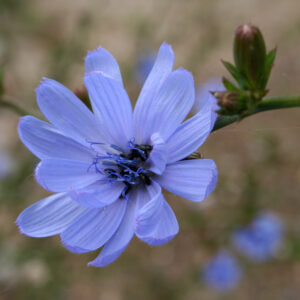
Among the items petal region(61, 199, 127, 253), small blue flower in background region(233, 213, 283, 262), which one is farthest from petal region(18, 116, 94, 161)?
small blue flower in background region(233, 213, 283, 262)

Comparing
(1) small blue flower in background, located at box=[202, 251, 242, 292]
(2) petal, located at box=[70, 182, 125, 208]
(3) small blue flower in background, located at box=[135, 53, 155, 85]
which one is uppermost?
(2) petal, located at box=[70, 182, 125, 208]

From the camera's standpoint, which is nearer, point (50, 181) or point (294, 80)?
point (50, 181)

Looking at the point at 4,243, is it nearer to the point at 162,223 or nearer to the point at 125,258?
the point at 125,258

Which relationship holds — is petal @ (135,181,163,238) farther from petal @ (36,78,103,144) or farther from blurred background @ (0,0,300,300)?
blurred background @ (0,0,300,300)

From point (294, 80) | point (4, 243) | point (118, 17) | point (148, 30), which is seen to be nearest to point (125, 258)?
point (4, 243)

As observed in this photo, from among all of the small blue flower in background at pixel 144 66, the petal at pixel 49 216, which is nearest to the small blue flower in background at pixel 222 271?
the small blue flower in background at pixel 144 66
